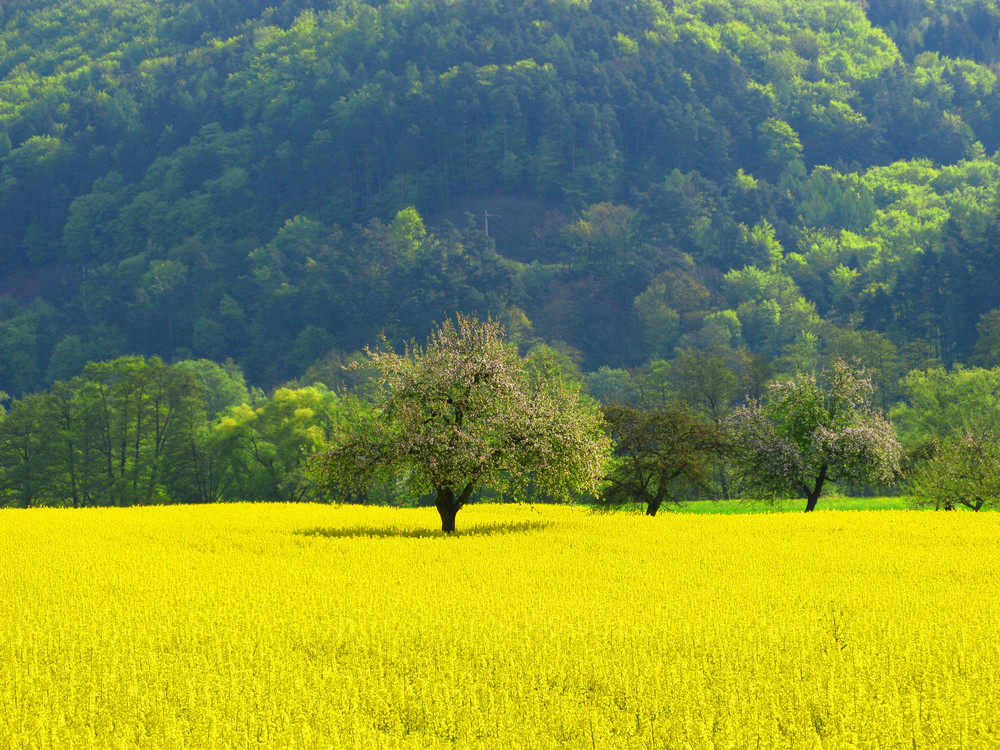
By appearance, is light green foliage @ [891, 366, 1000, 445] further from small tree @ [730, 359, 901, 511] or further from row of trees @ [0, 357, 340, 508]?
row of trees @ [0, 357, 340, 508]

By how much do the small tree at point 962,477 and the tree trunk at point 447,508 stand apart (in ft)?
69.0

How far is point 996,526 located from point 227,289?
17993 cm

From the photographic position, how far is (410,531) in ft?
109

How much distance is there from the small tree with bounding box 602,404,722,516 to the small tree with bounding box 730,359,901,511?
146 inches

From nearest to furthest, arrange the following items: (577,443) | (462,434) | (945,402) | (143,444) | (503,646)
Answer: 1. (503,646)
2. (462,434)
3. (577,443)
4. (945,402)
5. (143,444)

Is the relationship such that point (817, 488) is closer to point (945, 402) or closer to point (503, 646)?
point (503, 646)

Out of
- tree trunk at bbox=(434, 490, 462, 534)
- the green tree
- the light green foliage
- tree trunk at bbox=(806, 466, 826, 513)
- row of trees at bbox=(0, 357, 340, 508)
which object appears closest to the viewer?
tree trunk at bbox=(434, 490, 462, 534)

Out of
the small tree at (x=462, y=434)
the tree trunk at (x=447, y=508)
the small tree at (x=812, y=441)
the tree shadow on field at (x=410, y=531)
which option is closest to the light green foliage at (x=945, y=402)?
the small tree at (x=812, y=441)

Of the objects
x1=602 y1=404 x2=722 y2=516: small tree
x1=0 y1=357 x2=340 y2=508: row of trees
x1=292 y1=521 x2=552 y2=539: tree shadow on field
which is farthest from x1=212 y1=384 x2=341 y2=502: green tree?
x1=292 y1=521 x2=552 y2=539: tree shadow on field

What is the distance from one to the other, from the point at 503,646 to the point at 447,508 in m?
18.5

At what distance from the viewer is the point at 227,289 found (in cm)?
19662

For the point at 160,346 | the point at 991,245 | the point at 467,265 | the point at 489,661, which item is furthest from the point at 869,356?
the point at 160,346

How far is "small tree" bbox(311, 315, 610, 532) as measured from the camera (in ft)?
101

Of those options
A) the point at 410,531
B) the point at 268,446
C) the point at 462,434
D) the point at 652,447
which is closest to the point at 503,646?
the point at 462,434
